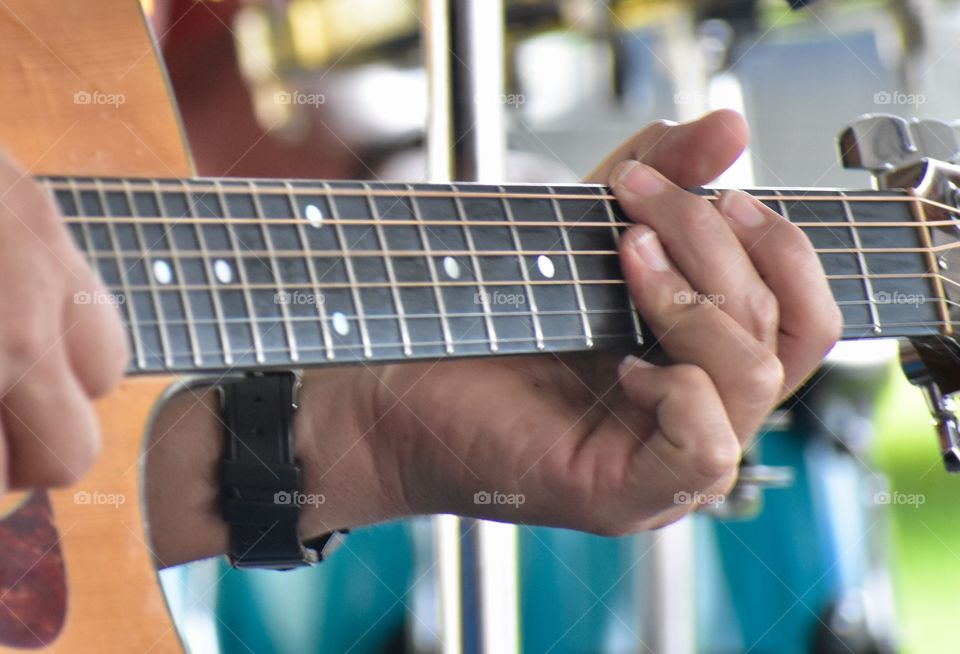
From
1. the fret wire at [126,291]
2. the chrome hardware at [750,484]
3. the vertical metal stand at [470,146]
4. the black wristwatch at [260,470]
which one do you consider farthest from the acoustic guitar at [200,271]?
the chrome hardware at [750,484]

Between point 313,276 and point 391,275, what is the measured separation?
0.04 m

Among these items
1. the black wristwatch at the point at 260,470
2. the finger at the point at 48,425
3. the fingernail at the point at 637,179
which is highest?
the fingernail at the point at 637,179

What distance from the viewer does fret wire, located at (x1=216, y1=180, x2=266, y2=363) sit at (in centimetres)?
54

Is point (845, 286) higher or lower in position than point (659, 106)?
lower

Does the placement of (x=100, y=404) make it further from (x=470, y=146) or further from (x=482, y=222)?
(x=470, y=146)

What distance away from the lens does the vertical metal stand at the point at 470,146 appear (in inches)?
39.8

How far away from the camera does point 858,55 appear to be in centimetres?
205

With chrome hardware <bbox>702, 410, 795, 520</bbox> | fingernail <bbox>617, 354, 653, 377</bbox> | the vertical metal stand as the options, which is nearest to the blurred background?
chrome hardware <bbox>702, 410, 795, 520</bbox>

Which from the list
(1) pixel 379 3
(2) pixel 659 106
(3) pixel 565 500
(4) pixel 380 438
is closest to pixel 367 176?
(1) pixel 379 3

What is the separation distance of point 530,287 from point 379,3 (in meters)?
1.15

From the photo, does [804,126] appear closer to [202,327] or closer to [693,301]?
[693,301]

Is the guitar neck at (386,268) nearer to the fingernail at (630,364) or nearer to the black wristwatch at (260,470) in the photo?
the fingernail at (630,364)

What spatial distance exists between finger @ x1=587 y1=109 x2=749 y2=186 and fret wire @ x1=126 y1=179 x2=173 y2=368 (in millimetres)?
319

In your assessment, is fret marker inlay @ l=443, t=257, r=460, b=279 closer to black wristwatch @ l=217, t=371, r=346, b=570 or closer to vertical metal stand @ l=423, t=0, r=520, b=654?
black wristwatch @ l=217, t=371, r=346, b=570
